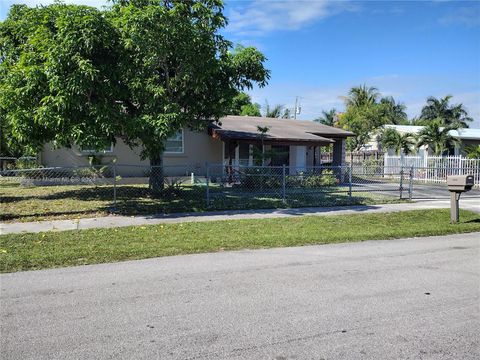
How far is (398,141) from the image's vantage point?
31156mm

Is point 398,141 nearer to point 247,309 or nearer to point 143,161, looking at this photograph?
point 143,161

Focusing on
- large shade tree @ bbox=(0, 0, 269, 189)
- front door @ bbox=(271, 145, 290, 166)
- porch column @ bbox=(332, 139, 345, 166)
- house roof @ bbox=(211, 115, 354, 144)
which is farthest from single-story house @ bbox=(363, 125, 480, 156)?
large shade tree @ bbox=(0, 0, 269, 189)

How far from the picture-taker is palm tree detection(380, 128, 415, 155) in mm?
30984

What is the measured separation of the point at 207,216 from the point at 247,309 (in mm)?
7068

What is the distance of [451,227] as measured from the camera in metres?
10.4

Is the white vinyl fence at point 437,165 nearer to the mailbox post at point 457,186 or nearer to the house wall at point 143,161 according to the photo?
the house wall at point 143,161

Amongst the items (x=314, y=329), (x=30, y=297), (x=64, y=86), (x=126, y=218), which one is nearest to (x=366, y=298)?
(x=314, y=329)

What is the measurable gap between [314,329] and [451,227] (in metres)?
7.55

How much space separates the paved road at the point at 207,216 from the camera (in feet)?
32.2

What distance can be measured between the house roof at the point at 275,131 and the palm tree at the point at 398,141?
810 cm

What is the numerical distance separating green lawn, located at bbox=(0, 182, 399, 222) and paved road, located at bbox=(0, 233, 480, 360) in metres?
5.57

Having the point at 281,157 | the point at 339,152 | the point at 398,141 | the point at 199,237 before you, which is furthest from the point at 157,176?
the point at 398,141

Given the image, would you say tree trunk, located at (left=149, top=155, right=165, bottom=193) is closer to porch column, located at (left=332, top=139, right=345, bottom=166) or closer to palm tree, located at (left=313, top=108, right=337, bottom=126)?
porch column, located at (left=332, top=139, right=345, bottom=166)

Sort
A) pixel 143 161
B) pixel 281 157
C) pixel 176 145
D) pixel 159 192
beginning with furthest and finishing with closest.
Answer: pixel 281 157
pixel 176 145
pixel 143 161
pixel 159 192
